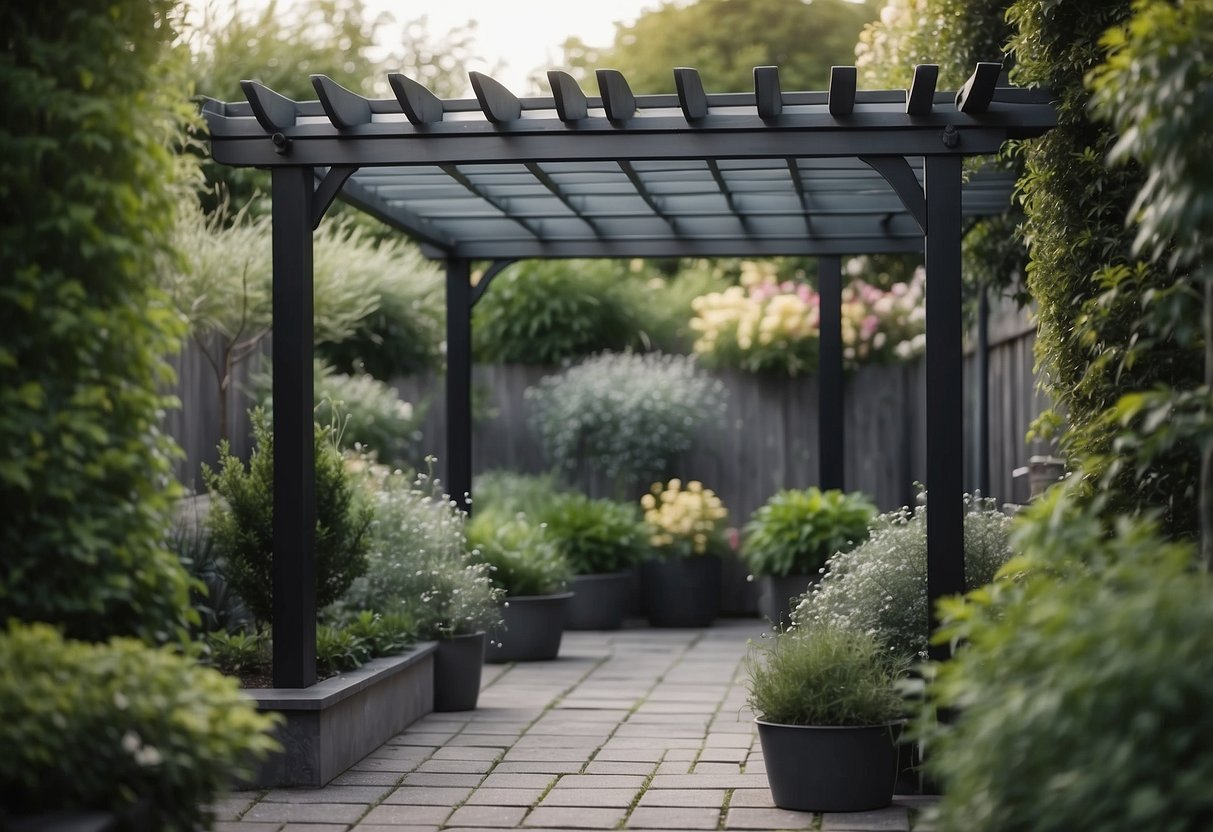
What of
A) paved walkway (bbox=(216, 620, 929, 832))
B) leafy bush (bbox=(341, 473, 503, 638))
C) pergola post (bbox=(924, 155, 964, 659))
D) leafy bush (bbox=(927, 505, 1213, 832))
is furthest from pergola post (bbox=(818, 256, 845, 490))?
leafy bush (bbox=(927, 505, 1213, 832))

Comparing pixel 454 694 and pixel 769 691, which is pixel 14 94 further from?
pixel 454 694

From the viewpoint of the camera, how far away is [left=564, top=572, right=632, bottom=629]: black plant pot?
32.4 ft

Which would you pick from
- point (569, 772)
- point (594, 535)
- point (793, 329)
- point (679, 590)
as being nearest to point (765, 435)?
point (793, 329)

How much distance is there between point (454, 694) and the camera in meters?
6.75

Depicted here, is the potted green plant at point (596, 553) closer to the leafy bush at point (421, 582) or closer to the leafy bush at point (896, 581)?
the leafy bush at point (421, 582)

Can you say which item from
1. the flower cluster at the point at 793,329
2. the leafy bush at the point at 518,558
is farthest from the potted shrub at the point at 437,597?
the flower cluster at the point at 793,329

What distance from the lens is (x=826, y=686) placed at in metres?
4.68

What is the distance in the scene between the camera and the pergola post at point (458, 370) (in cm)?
848

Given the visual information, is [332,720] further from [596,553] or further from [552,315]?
[552,315]

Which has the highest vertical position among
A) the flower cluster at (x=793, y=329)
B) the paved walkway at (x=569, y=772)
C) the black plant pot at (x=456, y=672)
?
the flower cluster at (x=793, y=329)

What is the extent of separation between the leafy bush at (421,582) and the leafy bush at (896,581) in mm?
1791

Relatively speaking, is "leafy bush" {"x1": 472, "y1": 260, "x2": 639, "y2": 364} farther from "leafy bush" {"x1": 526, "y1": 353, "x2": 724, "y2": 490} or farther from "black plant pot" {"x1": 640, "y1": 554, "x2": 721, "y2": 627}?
"black plant pot" {"x1": 640, "y1": 554, "x2": 721, "y2": 627}

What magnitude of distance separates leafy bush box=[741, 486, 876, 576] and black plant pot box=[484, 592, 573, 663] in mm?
1352

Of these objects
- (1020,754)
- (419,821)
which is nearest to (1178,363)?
(1020,754)
